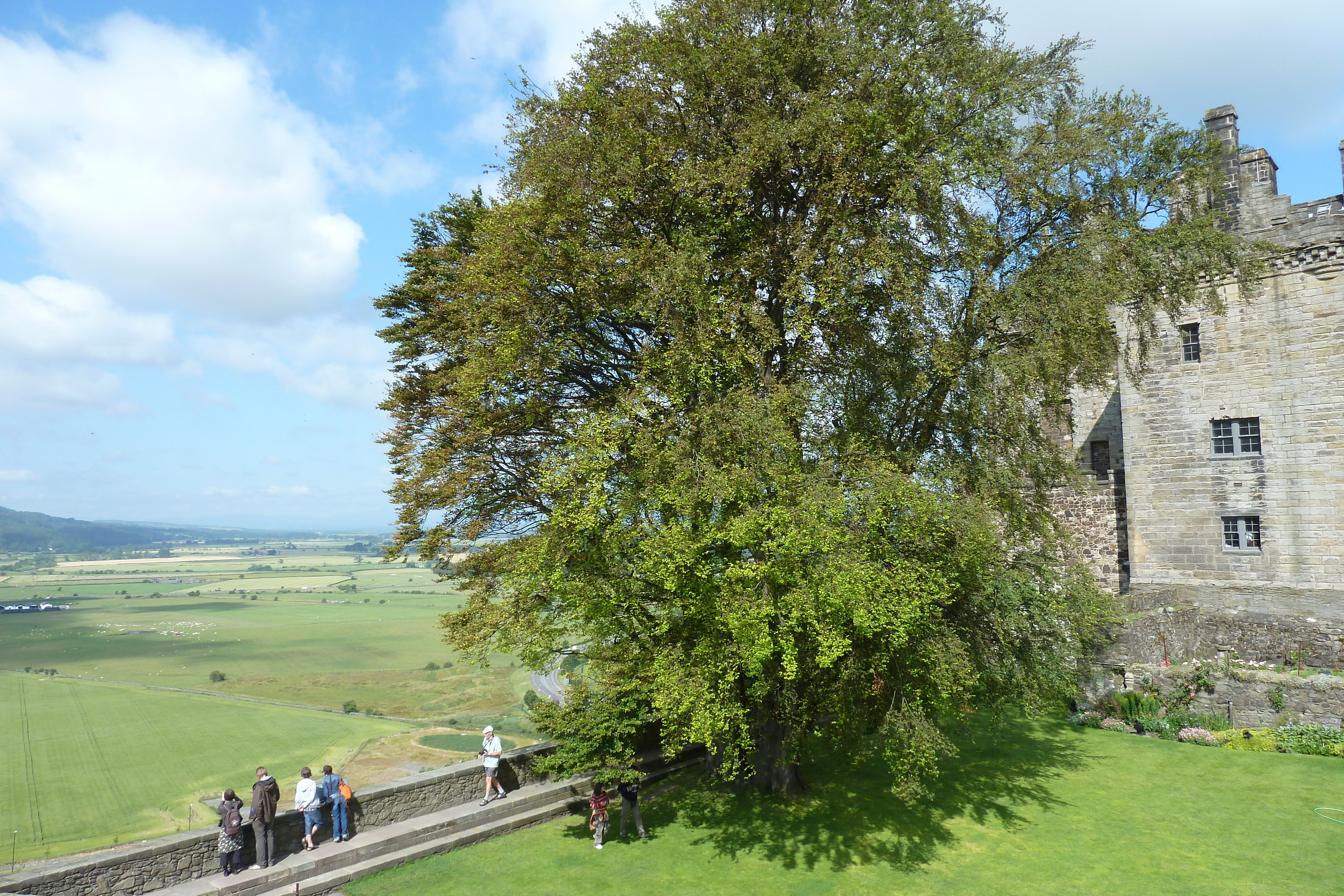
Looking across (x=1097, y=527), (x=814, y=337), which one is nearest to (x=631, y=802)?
(x=814, y=337)

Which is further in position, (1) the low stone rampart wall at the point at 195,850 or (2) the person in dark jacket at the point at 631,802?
(2) the person in dark jacket at the point at 631,802

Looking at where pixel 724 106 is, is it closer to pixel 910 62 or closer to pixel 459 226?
pixel 910 62

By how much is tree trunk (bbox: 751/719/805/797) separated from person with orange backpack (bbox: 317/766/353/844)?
26.3ft

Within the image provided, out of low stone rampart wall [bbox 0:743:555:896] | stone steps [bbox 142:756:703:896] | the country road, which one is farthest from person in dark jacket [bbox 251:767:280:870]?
the country road

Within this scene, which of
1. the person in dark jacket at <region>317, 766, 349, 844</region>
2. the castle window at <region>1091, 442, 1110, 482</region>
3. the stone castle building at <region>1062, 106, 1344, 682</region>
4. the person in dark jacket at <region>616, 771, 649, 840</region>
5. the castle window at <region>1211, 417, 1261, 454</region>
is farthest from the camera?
the castle window at <region>1091, 442, 1110, 482</region>

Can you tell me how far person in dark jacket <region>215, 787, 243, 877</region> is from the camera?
11.2 metres

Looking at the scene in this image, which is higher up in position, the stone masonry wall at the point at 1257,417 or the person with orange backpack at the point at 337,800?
the stone masonry wall at the point at 1257,417

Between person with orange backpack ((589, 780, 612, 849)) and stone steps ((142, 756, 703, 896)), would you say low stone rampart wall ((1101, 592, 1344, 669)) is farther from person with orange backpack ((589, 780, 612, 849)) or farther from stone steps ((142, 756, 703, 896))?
stone steps ((142, 756, 703, 896))

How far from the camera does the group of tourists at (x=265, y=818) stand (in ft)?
36.8

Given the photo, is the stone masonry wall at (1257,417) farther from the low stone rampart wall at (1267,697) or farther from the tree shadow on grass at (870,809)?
the tree shadow on grass at (870,809)

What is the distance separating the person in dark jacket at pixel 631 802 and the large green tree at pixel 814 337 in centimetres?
53

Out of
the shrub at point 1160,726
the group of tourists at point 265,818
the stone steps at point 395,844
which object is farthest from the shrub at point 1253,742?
the group of tourists at point 265,818

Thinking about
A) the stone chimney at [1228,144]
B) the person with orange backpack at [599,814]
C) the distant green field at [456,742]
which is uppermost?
the stone chimney at [1228,144]

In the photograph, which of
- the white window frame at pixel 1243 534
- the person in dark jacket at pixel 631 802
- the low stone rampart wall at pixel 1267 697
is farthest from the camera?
the white window frame at pixel 1243 534
